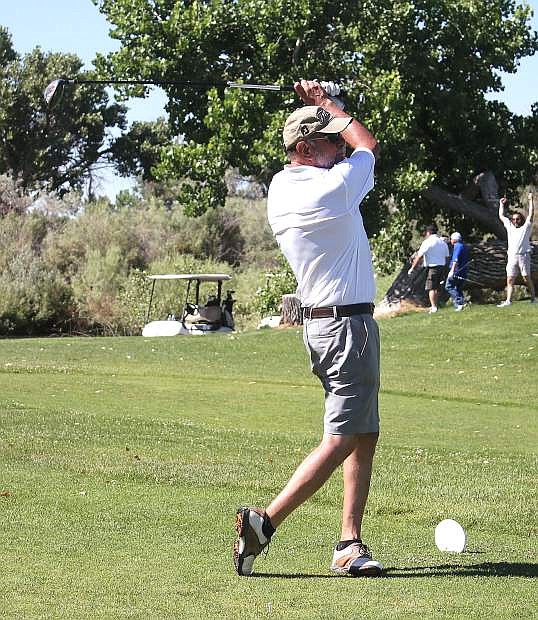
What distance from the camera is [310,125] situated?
16.3ft

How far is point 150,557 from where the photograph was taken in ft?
16.1

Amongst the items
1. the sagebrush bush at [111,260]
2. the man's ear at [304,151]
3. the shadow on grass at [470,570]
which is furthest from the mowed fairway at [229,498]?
the sagebrush bush at [111,260]

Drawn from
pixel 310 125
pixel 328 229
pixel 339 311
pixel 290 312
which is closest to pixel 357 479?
pixel 339 311

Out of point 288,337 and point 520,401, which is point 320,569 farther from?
point 288,337

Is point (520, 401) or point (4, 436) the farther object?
point (520, 401)

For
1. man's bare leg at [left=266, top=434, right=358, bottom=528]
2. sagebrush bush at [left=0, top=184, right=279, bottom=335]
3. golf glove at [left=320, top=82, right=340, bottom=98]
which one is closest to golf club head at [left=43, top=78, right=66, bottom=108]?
golf glove at [left=320, top=82, right=340, bottom=98]

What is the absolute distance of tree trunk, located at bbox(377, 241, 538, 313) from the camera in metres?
27.7

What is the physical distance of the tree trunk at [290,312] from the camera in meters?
26.7

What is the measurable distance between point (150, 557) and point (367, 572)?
957mm

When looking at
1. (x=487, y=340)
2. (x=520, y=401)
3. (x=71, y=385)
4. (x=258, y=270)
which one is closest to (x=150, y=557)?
(x=71, y=385)

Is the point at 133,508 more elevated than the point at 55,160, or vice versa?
the point at 55,160

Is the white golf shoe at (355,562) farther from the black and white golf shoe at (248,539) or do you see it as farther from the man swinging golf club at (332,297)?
the black and white golf shoe at (248,539)

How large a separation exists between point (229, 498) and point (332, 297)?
217 cm

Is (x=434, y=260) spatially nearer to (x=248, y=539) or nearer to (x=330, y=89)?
(x=330, y=89)
